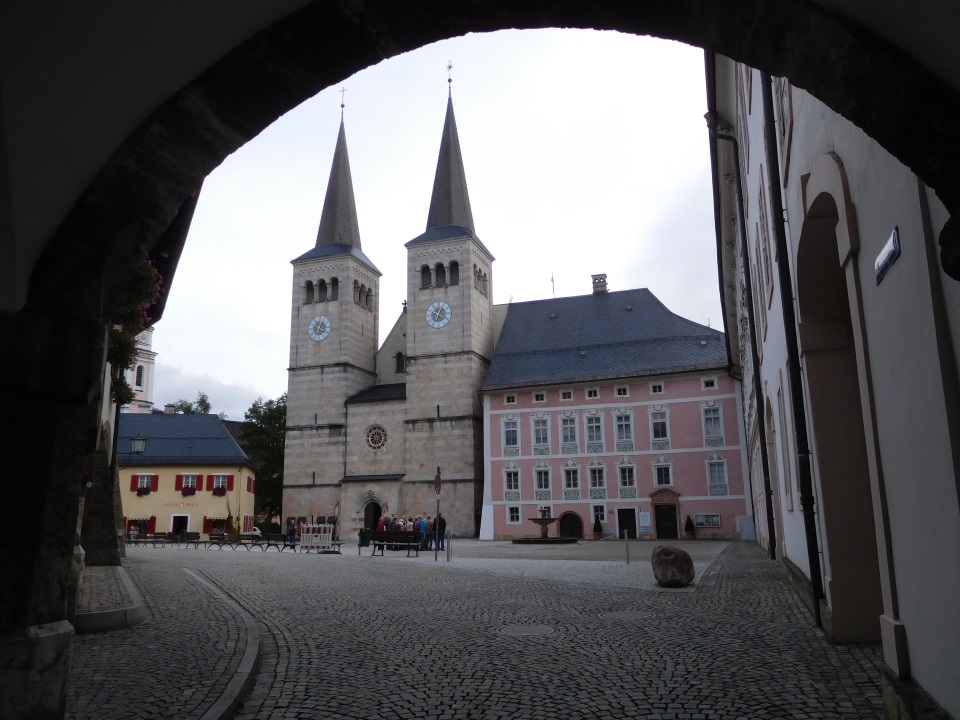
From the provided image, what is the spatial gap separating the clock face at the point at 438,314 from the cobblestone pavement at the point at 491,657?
39781 millimetres

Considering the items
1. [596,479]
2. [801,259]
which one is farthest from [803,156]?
[596,479]

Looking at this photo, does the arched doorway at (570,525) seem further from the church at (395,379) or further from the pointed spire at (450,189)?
the pointed spire at (450,189)

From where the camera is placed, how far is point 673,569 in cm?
1338

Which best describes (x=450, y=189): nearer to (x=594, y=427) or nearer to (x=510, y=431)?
(x=510, y=431)

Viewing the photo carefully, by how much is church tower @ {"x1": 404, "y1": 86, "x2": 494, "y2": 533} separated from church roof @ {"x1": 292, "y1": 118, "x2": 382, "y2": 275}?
19.8 feet

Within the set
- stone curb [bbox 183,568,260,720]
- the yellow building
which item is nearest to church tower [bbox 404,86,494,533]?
the yellow building

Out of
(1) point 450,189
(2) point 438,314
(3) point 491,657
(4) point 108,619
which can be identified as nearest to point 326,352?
(2) point 438,314

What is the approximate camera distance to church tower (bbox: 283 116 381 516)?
5319cm

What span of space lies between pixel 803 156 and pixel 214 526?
50.0 m

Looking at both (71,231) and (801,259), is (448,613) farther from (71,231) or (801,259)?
(71,231)

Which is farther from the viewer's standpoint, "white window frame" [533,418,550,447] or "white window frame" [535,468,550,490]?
"white window frame" [533,418,550,447]

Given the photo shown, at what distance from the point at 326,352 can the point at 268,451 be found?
13.1m

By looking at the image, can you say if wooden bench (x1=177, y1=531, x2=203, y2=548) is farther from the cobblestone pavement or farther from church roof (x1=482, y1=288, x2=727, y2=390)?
the cobblestone pavement

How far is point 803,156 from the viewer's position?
284 inches
